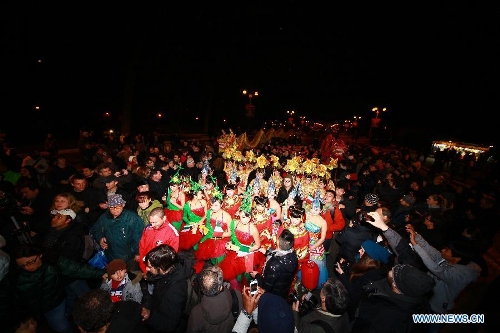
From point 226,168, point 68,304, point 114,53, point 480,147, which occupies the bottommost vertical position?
point 68,304

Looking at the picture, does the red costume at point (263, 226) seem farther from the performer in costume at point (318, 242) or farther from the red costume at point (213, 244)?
the performer in costume at point (318, 242)

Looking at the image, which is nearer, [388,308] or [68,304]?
[388,308]

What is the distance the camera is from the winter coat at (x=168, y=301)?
279 centimetres

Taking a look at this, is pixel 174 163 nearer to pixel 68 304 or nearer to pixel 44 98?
pixel 68 304

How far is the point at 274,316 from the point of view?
2.53 metres

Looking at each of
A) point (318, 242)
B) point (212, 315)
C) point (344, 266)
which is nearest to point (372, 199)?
point (318, 242)

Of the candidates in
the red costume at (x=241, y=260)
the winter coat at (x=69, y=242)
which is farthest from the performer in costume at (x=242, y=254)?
the winter coat at (x=69, y=242)

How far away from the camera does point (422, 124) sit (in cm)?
3334

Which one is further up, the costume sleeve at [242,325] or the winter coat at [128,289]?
the costume sleeve at [242,325]

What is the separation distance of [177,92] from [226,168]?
2854 cm

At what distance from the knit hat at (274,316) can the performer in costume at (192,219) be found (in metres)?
2.78

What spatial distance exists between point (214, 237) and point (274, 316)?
2.48 m

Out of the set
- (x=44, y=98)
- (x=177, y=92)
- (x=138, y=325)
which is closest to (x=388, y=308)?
(x=138, y=325)

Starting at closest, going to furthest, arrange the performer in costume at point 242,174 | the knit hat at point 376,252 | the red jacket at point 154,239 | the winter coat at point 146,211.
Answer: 1. the knit hat at point 376,252
2. the red jacket at point 154,239
3. the winter coat at point 146,211
4. the performer in costume at point 242,174
